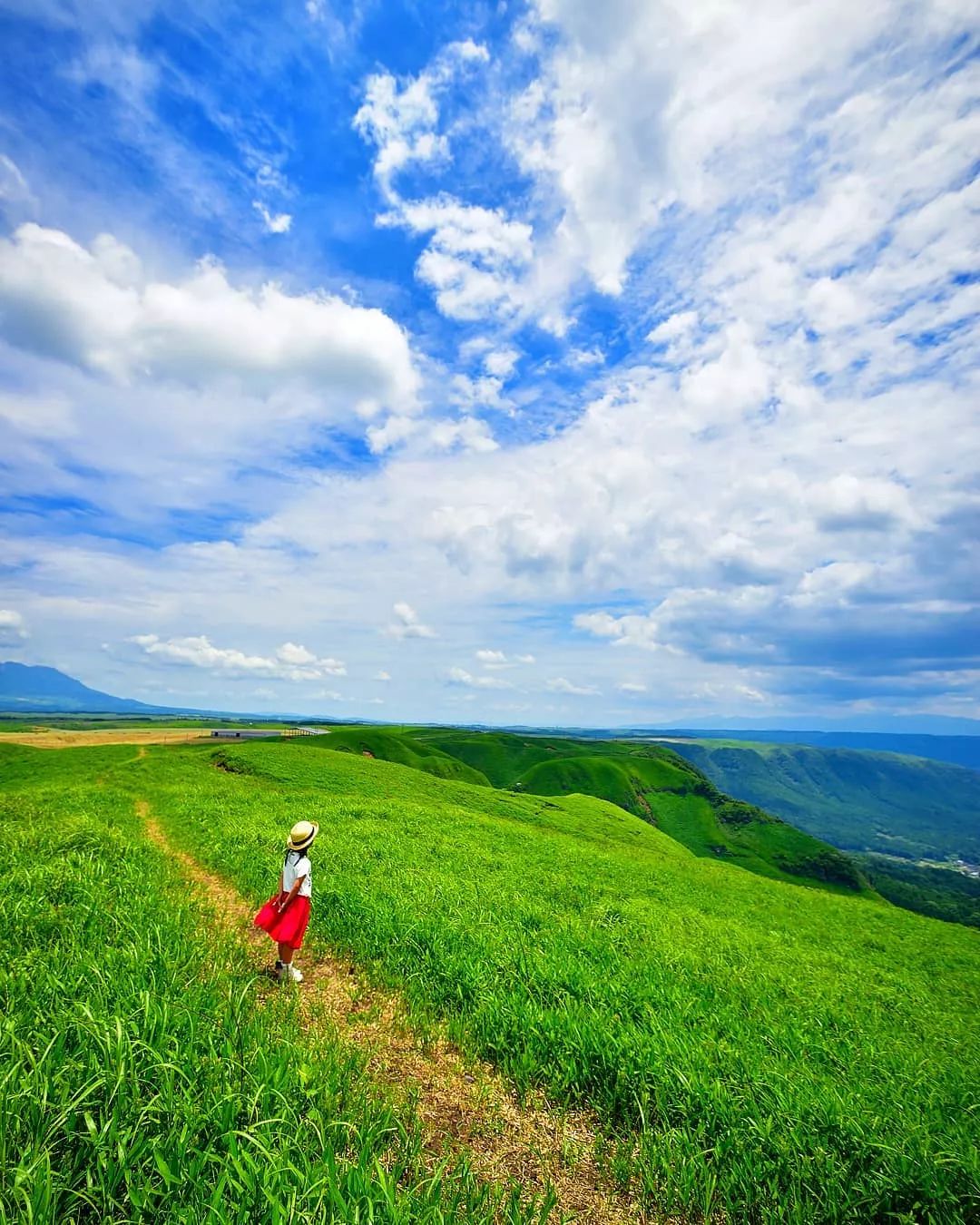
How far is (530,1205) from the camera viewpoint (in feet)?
15.5

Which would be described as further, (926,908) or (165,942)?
(926,908)

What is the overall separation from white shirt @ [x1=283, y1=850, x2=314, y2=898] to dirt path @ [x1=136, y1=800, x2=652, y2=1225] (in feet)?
4.24

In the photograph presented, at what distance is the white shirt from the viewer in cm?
990

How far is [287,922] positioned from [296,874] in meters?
0.77

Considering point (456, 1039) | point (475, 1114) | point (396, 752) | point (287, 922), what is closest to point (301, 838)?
point (287, 922)

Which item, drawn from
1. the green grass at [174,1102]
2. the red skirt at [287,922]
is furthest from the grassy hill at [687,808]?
the green grass at [174,1102]

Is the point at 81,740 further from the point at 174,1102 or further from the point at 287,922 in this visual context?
the point at 174,1102

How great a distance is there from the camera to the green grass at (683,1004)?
5793 mm

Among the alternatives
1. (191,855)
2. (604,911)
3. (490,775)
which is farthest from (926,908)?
(191,855)

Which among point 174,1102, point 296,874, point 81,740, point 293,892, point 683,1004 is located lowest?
point 683,1004

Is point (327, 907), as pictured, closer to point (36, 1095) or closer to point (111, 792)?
point (36, 1095)

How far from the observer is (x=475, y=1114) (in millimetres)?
6410

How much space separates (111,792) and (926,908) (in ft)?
610

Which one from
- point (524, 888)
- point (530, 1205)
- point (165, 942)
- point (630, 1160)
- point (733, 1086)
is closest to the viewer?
point (530, 1205)
